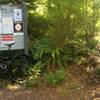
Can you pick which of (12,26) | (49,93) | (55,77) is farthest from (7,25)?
(49,93)

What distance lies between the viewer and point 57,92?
9.16m

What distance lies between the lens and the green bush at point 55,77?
952 centimetres

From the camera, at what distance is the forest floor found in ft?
28.9

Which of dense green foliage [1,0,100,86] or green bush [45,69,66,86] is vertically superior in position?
dense green foliage [1,0,100,86]

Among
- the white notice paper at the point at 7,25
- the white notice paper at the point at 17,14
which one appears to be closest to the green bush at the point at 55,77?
the white notice paper at the point at 7,25

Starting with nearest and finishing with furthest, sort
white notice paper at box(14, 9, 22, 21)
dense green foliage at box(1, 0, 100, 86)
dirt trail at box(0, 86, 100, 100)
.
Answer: dirt trail at box(0, 86, 100, 100)
white notice paper at box(14, 9, 22, 21)
dense green foliage at box(1, 0, 100, 86)

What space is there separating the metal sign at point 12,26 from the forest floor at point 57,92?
1297 mm

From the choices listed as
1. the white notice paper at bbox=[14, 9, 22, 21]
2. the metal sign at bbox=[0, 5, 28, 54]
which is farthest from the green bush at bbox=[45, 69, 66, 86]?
the white notice paper at bbox=[14, 9, 22, 21]

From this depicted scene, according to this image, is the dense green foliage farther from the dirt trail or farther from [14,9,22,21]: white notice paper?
[14,9,22,21]: white notice paper

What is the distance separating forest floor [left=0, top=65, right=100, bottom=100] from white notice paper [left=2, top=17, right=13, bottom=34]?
5.06 ft

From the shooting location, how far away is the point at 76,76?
33.8ft

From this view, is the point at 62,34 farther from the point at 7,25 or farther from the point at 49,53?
the point at 7,25

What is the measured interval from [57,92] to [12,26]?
237 centimetres

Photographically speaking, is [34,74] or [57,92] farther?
[34,74]
